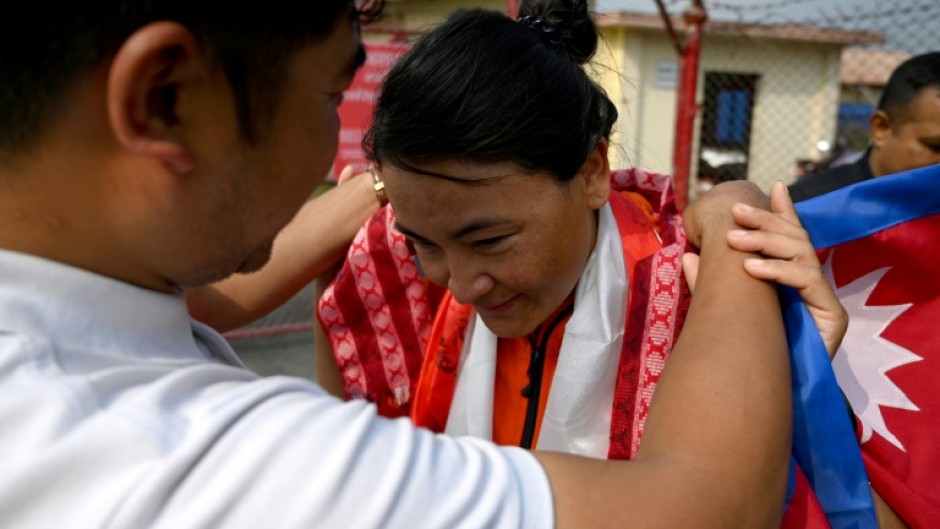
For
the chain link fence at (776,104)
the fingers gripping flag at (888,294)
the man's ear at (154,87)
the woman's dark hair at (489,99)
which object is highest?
the man's ear at (154,87)

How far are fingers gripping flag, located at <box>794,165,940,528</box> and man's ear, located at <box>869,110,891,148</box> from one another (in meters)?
2.68

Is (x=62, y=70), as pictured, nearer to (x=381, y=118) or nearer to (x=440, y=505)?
(x=440, y=505)

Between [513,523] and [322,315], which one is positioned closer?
[513,523]

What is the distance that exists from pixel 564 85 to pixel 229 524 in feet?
3.60

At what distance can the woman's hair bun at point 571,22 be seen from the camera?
1.68m

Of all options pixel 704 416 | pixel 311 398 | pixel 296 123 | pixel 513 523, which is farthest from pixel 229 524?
pixel 704 416

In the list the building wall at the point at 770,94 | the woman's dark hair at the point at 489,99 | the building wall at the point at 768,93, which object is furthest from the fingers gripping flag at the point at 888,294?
the building wall at the point at 770,94

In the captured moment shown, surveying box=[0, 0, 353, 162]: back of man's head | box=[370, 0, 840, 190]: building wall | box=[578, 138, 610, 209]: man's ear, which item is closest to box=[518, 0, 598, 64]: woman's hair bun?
box=[578, 138, 610, 209]: man's ear

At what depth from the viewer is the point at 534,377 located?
174 cm

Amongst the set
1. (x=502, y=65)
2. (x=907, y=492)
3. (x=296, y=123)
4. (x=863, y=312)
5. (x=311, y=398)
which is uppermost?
(x=296, y=123)

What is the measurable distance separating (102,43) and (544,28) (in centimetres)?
104

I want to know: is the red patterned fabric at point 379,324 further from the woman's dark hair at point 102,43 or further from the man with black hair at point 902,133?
the man with black hair at point 902,133

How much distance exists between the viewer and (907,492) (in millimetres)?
1296

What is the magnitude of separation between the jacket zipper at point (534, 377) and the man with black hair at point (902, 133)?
7.36ft
